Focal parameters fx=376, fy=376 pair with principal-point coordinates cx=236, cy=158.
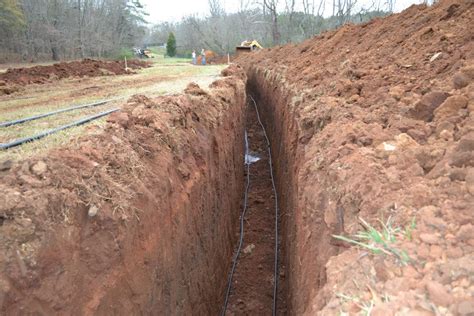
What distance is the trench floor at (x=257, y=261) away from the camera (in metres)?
6.12

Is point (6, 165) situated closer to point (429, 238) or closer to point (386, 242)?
point (386, 242)

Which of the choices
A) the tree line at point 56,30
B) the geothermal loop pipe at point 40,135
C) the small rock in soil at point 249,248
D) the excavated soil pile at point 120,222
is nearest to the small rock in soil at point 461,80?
the excavated soil pile at point 120,222

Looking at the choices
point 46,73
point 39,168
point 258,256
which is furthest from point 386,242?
point 46,73

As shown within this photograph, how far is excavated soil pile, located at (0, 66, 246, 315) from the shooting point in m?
2.79

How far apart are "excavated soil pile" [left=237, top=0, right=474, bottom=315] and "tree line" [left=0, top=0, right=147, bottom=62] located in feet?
115

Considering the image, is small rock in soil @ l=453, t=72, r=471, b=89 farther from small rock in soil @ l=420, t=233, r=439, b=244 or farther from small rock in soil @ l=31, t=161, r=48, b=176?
small rock in soil @ l=31, t=161, r=48, b=176

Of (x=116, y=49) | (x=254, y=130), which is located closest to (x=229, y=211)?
(x=254, y=130)

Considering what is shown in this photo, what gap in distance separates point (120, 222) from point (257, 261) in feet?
13.6

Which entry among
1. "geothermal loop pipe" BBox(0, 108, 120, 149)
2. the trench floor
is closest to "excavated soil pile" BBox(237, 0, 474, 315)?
the trench floor

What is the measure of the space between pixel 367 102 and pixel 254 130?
10.2 m

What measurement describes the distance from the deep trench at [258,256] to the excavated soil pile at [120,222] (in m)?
0.51

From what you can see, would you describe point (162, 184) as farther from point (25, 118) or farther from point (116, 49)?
point (116, 49)

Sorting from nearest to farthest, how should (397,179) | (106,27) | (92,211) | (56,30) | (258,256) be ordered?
(397,179), (92,211), (258,256), (56,30), (106,27)

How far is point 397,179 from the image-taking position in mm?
2646
